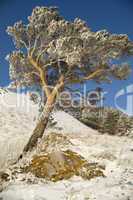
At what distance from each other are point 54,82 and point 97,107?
164 inches

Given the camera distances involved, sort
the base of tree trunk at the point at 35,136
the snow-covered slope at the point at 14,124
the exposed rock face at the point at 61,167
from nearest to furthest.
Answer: the exposed rock face at the point at 61,167
the snow-covered slope at the point at 14,124
the base of tree trunk at the point at 35,136

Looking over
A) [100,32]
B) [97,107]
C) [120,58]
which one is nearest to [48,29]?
[100,32]

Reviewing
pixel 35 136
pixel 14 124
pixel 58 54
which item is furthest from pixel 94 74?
pixel 14 124

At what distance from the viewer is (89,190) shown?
11844 millimetres

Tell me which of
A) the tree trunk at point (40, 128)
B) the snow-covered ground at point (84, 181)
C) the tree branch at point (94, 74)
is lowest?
the snow-covered ground at point (84, 181)

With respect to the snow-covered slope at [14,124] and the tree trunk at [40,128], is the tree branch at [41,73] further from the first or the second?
the snow-covered slope at [14,124]

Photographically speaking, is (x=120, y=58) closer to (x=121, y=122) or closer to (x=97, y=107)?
(x=97, y=107)

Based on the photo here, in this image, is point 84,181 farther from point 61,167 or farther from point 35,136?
point 35,136

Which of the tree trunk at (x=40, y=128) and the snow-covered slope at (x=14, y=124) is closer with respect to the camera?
the snow-covered slope at (x=14, y=124)

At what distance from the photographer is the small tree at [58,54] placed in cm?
2017

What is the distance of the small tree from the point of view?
20.2 meters

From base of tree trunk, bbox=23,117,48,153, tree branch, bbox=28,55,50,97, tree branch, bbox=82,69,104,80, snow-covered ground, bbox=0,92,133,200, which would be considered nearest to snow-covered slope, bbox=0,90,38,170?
snow-covered ground, bbox=0,92,133,200

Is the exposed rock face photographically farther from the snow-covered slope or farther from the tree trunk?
the tree trunk

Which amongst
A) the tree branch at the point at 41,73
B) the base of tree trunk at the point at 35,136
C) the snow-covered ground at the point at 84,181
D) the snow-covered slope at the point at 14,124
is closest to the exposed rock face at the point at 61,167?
the snow-covered ground at the point at 84,181
